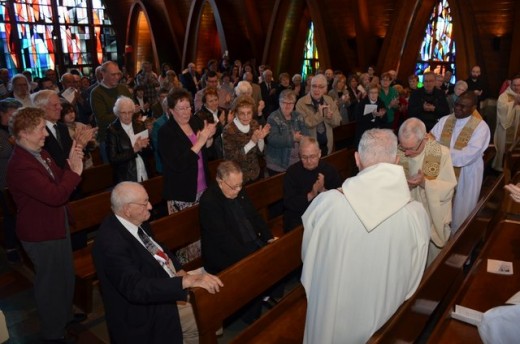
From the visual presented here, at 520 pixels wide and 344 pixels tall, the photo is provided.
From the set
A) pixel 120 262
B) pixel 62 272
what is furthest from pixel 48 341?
pixel 120 262

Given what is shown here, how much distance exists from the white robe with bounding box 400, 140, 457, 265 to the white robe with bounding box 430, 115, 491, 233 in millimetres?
1244

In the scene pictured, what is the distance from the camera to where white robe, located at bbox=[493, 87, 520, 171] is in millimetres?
7820

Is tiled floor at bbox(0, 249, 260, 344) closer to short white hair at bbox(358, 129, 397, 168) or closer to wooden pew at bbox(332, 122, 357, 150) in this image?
short white hair at bbox(358, 129, 397, 168)

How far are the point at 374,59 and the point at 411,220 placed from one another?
12.1 m

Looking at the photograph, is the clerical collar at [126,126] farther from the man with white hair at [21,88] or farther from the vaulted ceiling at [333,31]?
the vaulted ceiling at [333,31]

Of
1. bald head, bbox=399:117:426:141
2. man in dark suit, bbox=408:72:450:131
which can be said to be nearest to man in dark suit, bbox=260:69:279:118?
man in dark suit, bbox=408:72:450:131

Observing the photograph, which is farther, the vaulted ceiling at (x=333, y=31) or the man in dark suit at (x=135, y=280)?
the vaulted ceiling at (x=333, y=31)

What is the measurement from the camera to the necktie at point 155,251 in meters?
2.92

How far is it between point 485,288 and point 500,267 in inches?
13.2

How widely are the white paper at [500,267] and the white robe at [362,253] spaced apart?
1155mm

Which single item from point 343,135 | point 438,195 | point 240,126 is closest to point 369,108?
point 343,135

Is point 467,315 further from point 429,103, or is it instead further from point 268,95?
point 268,95

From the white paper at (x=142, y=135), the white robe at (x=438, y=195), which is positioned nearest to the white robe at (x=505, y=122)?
the white robe at (x=438, y=195)

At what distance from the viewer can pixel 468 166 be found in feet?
16.6
